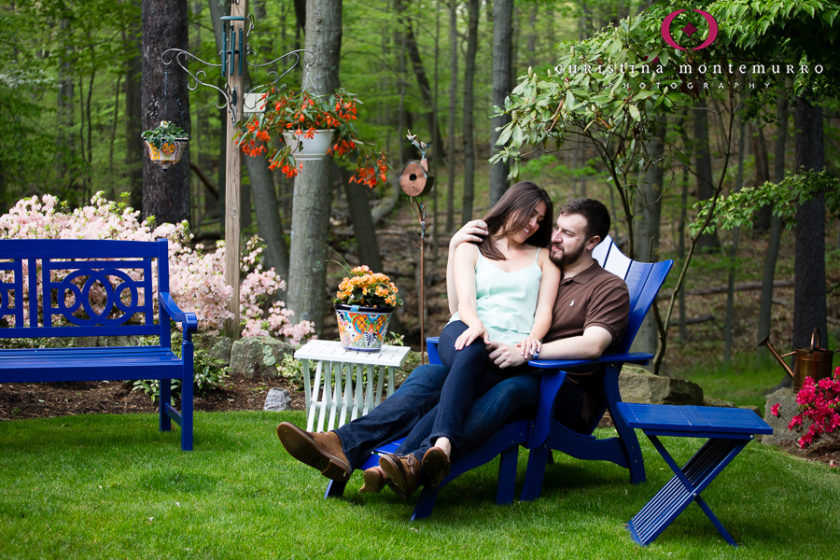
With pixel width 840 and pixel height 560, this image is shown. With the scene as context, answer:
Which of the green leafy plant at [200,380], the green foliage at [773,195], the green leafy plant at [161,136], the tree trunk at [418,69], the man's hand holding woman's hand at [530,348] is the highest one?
the tree trunk at [418,69]

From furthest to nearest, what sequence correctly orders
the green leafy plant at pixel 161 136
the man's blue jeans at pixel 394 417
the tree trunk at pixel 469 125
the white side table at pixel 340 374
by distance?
the tree trunk at pixel 469 125 → the green leafy plant at pixel 161 136 → the white side table at pixel 340 374 → the man's blue jeans at pixel 394 417

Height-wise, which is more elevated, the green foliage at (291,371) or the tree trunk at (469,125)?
the tree trunk at (469,125)

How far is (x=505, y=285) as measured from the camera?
354 cm

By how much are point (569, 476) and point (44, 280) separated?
2785mm

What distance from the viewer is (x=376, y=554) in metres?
2.73

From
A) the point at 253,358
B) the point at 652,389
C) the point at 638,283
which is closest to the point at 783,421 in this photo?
the point at 652,389

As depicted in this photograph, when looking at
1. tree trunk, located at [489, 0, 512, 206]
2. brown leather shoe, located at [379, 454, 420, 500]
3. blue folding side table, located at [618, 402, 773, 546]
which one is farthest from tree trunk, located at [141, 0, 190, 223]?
blue folding side table, located at [618, 402, 773, 546]

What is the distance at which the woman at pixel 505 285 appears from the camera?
3402 mm

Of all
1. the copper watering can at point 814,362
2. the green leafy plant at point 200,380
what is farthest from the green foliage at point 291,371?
the copper watering can at point 814,362

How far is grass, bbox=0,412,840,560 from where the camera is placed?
2762mm

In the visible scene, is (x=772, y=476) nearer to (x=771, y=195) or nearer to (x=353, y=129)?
(x=353, y=129)

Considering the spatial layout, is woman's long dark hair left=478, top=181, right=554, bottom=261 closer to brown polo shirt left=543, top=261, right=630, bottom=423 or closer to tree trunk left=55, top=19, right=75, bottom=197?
brown polo shirt left=543, top=261, right=630, bottom=423

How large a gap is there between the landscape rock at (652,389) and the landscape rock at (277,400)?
88.6 inches

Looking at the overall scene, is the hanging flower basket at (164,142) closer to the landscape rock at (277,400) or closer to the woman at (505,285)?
the landscape rock at (277,400)
